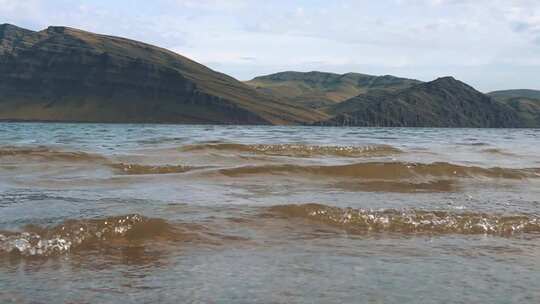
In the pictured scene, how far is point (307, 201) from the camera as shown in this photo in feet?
50.3

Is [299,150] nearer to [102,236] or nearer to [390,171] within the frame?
[390,171]

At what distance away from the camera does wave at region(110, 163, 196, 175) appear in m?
24.0

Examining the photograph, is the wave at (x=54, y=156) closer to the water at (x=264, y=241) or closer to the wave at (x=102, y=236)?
the water at (x=264, y=241)

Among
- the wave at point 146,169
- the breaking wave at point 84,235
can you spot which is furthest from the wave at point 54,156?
the breaking wave at point 84,235

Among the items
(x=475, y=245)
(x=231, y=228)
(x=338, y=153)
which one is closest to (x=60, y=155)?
(x=338, y=153)

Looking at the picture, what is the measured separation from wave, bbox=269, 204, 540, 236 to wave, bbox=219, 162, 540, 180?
9.25 meters

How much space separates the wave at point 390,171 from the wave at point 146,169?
2.35 m

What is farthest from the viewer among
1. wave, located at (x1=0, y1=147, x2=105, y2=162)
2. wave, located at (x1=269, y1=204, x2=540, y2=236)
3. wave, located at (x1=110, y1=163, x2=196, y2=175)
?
wave, located at (x1=0, y1=147, x2=105, y2=162)

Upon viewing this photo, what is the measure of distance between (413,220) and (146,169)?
14357mm

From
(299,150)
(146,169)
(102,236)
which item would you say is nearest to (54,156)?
(146,169)

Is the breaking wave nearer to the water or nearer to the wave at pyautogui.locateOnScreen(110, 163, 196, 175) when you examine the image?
the water

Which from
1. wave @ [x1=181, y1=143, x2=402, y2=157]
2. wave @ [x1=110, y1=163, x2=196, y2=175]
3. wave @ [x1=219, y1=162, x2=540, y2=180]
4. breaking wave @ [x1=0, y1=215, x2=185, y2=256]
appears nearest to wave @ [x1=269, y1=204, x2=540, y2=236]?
breaking wave @ [x1=0, y1=215, x2=185, y2=256]

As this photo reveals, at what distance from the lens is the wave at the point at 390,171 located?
77.2 feet

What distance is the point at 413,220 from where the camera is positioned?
41.6ft
